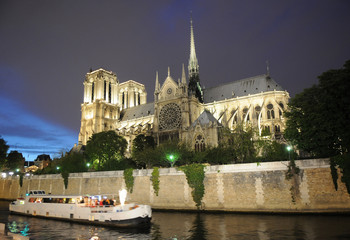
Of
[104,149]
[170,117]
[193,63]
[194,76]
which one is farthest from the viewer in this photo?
[193,63]

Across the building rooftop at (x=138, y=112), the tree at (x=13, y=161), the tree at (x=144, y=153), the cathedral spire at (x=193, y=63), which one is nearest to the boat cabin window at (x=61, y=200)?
the tree at (x=144, y=153)

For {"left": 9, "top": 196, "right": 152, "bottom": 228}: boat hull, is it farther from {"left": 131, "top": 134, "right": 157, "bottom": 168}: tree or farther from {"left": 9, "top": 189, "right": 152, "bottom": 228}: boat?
{"left": 131, "top": 134, "right": 157, "bottom": 168}: tree

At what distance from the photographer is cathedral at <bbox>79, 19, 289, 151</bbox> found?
45281 mm

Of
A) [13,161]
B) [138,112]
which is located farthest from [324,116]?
[13,161]

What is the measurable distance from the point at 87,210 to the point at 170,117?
33428 millimetres

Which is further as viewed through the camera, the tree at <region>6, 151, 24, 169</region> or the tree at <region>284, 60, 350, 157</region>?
the tree at <region>6, 151, 24, 169</region>

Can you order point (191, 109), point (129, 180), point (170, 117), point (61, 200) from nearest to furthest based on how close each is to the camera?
point (61, 200) → point (129, 180) → point (191, 109) → point (170, 117)

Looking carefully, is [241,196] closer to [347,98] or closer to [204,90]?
[347,98]

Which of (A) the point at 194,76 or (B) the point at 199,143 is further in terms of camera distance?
(A) the point at 194,76

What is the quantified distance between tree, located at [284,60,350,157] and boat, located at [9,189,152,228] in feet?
46.0

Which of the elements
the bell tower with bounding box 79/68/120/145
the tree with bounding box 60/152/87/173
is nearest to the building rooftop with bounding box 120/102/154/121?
the bell tower with bounding box 79/68/120/145

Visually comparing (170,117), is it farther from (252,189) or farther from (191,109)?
(252,189)

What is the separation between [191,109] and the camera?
51.7m

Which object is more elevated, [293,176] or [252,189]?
[293,176]
